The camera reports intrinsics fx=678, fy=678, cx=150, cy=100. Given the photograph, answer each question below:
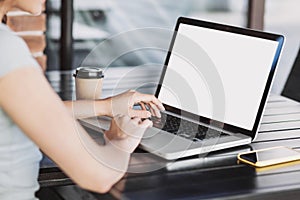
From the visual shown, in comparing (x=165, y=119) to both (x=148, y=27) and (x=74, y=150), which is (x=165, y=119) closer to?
(x=74, y=150)

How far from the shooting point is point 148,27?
13.6 feet

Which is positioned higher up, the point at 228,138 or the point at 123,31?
the point at 228,138

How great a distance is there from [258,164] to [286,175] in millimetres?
80

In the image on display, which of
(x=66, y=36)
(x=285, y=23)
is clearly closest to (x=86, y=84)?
(x=66, y=36)

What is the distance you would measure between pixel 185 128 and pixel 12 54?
64 cm

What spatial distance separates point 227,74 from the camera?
1918 mm

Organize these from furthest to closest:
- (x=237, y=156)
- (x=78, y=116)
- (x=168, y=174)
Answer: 1. (x=78, y=116)
2. (x=237, y=156)
3. (x=168, y=174)

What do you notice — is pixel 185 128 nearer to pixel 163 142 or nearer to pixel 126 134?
pixel 163 142

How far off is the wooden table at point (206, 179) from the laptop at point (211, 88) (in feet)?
0.14

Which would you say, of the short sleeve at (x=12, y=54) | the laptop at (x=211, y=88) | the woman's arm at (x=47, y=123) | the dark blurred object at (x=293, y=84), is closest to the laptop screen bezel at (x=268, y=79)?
the laptop at (x=211, y=88)

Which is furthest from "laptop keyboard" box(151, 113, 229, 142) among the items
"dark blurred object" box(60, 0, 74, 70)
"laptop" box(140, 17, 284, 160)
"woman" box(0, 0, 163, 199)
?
"dark blurred object" box(60, 0, 74, 70)

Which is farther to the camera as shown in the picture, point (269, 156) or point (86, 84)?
point (86, 84)

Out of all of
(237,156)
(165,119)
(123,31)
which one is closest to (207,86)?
(165,119)

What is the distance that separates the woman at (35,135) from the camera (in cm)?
133
